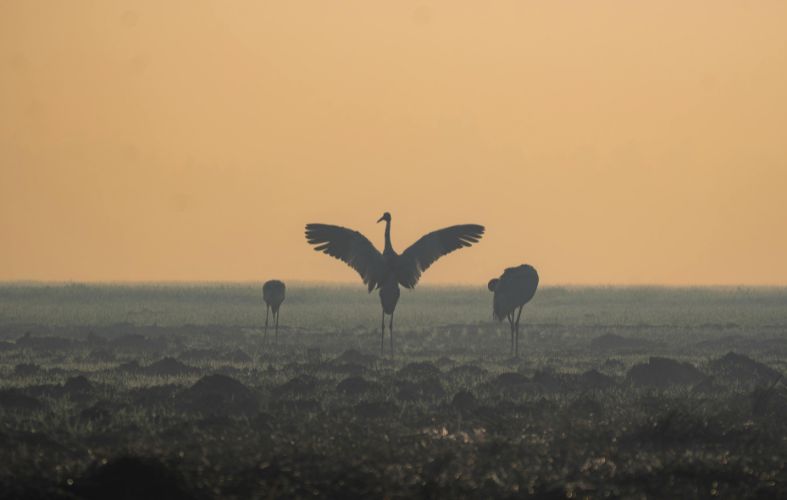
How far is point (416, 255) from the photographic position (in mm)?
27859

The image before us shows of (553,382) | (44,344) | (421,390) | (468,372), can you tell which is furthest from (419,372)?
(44,344)

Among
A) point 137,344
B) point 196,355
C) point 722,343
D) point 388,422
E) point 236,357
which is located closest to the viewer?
point 388,422

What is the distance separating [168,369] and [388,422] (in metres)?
9.20

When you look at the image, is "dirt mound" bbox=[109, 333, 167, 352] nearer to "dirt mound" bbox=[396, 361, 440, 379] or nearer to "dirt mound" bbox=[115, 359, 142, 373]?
"dirt mound" bbox=[115, 359, 142, 373]

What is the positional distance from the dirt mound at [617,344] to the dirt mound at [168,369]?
11.4 m

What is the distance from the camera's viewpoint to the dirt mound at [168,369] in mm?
24344

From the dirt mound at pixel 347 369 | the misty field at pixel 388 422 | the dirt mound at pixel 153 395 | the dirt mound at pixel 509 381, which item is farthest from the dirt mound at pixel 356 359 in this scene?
the dirt mound at pixel 153 395

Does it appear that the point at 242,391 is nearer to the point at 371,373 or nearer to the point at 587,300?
the point at 371,373

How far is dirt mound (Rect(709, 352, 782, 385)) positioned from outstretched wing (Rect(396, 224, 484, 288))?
562cm

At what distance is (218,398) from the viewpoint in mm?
18328

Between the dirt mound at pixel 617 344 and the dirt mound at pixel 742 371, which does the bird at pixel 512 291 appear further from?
the dirt mound at pixel 742 371

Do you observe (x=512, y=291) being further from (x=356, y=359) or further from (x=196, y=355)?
(x=196, y=355)

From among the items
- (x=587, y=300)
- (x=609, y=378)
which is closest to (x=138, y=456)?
(x=609, y=378)

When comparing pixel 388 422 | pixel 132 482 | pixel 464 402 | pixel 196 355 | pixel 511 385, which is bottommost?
pixel 132 482
